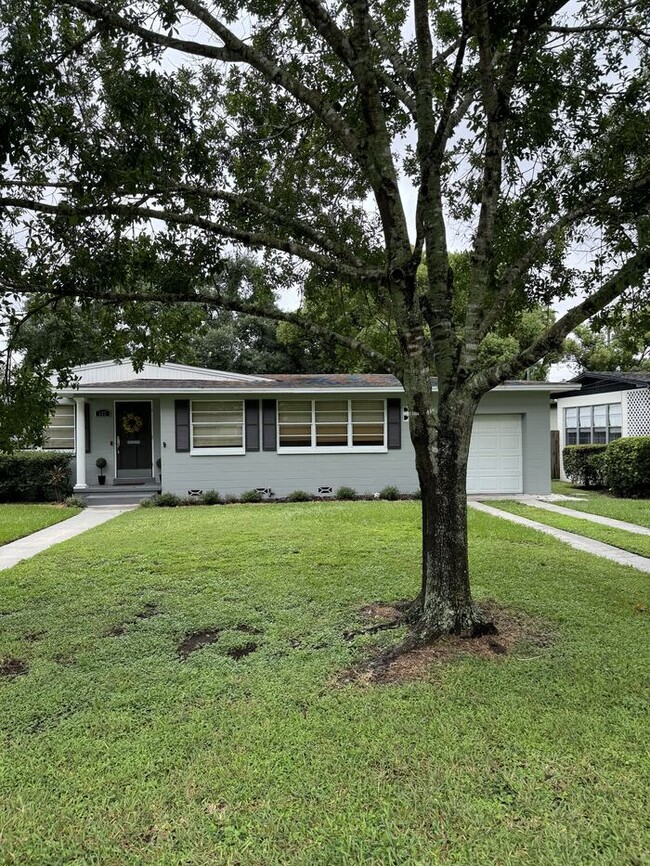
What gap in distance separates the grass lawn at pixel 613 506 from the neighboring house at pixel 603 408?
274 centimetres

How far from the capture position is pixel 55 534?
8.91 metres

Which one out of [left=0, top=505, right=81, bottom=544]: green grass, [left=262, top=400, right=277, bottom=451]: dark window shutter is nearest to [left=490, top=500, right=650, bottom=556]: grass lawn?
[left=262, top=400, right=277, bottom=451]: dark window shutter

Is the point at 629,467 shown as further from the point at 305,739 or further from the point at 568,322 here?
the point at 305,739

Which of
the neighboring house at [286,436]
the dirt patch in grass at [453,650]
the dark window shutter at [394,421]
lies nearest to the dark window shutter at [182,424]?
the neighboring house at [286,436]

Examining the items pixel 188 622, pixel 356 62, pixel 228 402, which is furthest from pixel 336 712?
pixel 228 402

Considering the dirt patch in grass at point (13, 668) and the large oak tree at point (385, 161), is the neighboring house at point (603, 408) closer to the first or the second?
the large oak tree at point (385, 161)

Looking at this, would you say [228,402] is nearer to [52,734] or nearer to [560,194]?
[560,194]

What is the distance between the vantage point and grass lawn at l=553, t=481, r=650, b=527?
997 cm

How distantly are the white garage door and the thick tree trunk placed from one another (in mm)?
10223

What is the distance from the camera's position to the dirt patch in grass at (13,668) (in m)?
3.59

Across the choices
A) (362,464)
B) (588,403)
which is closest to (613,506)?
(362,464)

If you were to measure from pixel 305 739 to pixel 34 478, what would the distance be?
1222 cm

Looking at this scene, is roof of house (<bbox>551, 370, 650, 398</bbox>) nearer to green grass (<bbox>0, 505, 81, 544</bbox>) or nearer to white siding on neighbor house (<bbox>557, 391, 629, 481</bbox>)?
white siding on neighbor house (<bbox>557, 391, 629, 481</bbox>)

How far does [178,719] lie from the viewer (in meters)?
2.96
